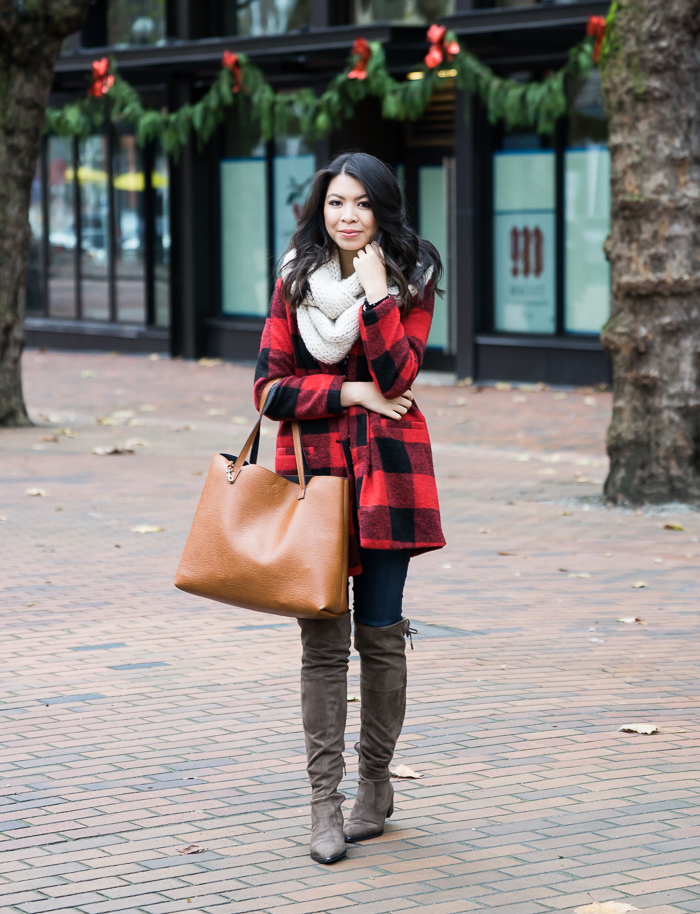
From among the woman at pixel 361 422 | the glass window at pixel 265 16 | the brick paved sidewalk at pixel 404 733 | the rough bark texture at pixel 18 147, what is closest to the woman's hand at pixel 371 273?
the woman at pixel 361 422

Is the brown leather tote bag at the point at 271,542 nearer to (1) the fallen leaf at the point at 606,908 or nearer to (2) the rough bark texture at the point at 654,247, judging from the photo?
(1) the fallen leaf at the point at 606,908

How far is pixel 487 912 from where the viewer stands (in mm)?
3328

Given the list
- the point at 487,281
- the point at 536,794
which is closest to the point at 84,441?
the point at 487,281

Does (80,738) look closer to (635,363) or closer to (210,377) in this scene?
(635,363)

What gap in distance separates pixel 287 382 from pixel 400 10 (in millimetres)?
15367

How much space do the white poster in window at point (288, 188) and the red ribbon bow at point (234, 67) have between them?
1.41 m

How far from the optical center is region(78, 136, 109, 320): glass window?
22516 millimetres

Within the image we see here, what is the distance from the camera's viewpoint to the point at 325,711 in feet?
12.1

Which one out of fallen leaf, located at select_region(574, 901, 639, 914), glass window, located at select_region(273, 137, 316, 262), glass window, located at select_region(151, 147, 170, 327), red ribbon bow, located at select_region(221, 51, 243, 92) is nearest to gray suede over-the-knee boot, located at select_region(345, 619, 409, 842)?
fallen leaf, located at select_region(574, 901, 639, 914)

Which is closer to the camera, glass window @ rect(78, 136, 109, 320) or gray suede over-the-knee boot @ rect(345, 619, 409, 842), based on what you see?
gray suede over-the-knee boot @ rect(345, 619, 409, 842)

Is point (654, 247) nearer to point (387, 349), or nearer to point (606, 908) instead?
point (387, 349)

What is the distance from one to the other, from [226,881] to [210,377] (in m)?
15.4

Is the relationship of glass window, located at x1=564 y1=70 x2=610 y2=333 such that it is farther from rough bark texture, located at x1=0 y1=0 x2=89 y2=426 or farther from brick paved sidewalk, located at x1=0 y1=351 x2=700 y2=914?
brick paved sidewalk, located at x1=0 y1=351 x2=700 y2=914

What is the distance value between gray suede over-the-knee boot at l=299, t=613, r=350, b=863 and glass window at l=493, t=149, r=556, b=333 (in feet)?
44.8
